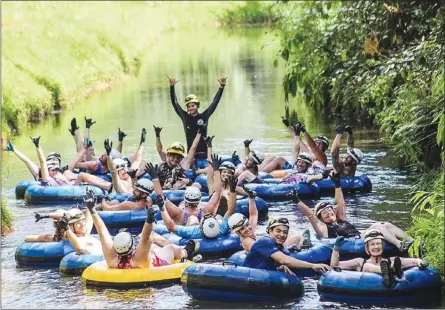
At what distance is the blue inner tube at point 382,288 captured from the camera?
503 inches

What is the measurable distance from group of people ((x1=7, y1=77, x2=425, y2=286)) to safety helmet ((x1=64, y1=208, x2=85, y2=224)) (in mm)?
14

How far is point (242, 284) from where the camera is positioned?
13.2 m

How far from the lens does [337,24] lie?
26844mm

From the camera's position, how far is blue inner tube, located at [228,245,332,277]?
14242 mm

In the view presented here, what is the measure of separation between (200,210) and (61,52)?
2447cm

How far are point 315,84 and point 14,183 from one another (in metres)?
9.62

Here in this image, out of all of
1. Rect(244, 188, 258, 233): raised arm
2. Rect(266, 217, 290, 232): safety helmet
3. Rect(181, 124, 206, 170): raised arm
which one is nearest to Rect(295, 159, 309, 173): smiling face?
Rect(181, 124, 206, 170): raised arm

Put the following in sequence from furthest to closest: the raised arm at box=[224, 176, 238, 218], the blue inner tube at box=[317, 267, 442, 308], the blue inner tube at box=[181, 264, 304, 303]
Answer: the raised arm at box=[224, 176, 238, 218]
the blue inner tube at box=[181, 264, 304, 303]
the blue inner tube at box=[317, 267, 442, 308]

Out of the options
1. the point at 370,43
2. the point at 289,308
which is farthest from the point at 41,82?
the point at 289,308

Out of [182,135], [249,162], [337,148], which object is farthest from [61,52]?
[337,148]

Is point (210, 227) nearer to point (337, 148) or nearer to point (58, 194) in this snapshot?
point (337, 148)

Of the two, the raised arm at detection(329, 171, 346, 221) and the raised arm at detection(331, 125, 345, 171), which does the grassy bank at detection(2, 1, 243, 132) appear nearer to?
the raised arm at detection(331, 125, 345, 171)

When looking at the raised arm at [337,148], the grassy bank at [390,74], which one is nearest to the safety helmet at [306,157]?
the raised arm at [337,148]

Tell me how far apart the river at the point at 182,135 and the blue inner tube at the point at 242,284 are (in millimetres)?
135
